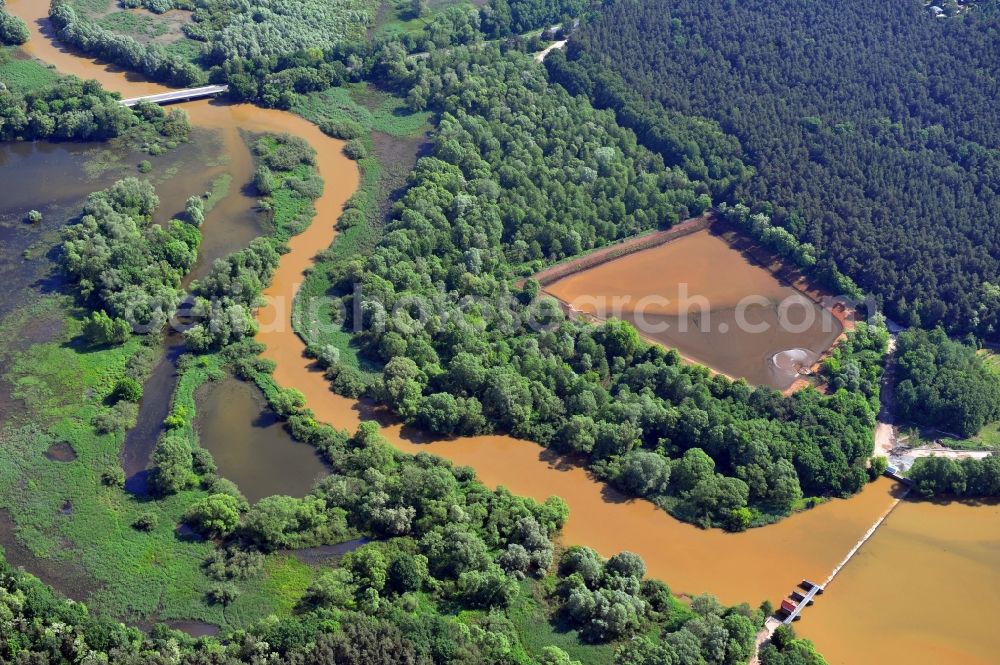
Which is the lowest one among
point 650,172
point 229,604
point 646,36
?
point 229,604

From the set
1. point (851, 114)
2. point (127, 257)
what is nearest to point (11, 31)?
point (127, 257)

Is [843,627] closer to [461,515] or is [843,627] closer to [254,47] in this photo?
[461,515]

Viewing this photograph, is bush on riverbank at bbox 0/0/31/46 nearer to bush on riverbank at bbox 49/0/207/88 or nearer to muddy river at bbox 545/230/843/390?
bush on riverbank at bbox 49/0/207/88

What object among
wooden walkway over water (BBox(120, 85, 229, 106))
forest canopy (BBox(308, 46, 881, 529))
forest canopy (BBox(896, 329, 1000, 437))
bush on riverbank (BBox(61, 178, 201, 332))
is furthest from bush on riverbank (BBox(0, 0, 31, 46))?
forest canopy (BBox(896, 329, 1000, 437))

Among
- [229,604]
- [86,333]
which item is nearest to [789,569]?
[229,604]

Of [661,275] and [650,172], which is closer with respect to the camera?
[661,275]
